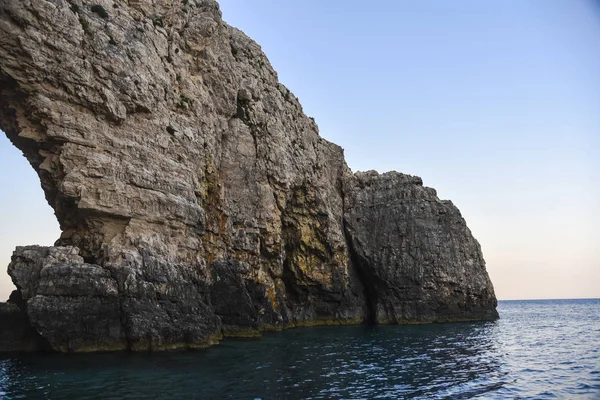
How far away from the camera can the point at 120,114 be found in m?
27.4

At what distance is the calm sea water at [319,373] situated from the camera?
1593 cm

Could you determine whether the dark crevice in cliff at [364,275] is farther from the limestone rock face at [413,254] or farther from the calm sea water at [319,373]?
the calm sea water at [319,373]

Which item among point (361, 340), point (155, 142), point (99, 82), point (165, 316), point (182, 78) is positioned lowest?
point (361, 340)

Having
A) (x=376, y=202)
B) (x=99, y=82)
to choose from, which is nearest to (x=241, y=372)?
(x=99, y=82)

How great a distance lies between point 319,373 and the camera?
20328 millimetres

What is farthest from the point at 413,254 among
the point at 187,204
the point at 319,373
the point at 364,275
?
the point at 319,373

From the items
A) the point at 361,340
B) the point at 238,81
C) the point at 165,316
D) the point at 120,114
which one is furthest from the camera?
the point at 238,81

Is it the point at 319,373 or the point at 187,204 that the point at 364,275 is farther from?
the point at 319,373

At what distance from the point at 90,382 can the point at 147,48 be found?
23.0 meters

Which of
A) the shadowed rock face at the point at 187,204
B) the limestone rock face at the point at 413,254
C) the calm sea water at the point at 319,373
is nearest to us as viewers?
the calm sea water at the point at 319,373

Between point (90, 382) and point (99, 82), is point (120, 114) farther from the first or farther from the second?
point (90, 382)

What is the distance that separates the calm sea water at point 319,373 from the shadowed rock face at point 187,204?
315 cm

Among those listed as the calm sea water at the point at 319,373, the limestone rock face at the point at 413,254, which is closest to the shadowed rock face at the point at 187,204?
the limestone rock face at the point at 413,254

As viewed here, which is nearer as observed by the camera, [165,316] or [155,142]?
[165,316]
